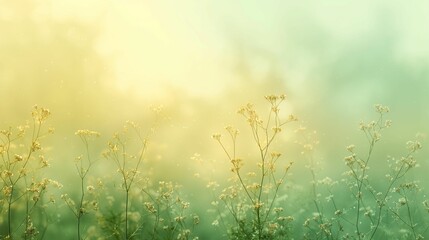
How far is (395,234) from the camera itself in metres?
13.4

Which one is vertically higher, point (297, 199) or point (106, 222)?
point (297, 199)

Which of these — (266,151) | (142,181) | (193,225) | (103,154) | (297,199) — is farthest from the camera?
(297,199)

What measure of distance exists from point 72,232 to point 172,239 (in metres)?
2.89

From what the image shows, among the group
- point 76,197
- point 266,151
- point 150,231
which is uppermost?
point 76,197

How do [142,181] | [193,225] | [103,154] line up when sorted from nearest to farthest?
[103,154], [193,225], [142,181]

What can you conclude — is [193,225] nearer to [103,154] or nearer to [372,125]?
[103,154]

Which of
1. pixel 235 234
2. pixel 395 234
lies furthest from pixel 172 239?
pixel 395 234

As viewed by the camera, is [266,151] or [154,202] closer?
[266,151]

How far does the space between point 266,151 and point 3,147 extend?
180 inches

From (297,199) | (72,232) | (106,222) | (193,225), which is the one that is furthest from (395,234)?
(72,232)

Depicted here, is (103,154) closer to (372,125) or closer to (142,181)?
(142,181)

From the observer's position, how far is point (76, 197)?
12.4 m

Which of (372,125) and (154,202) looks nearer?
(372,125)

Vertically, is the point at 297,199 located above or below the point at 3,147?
above
